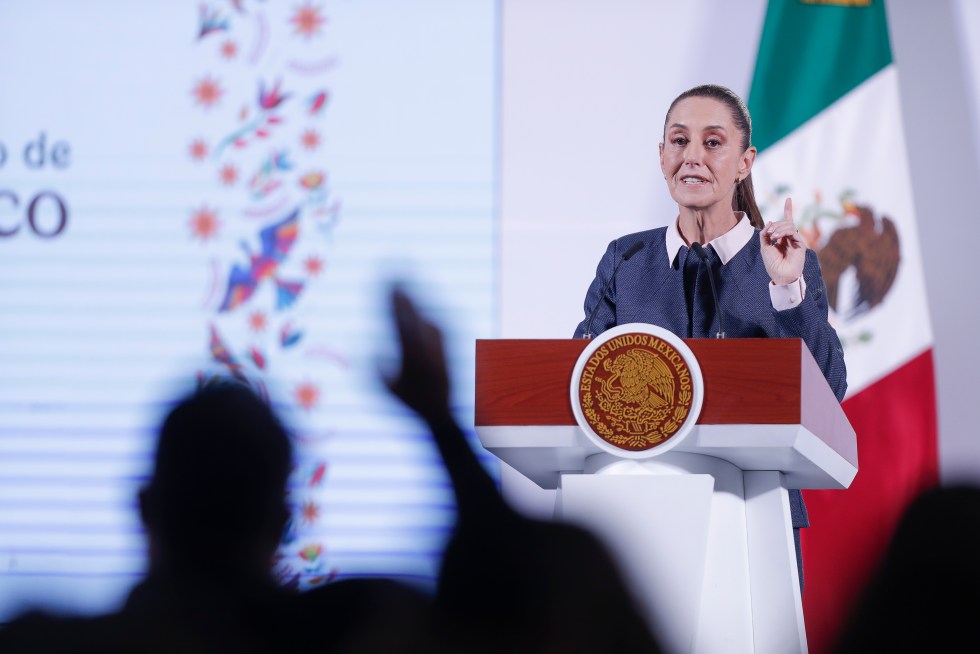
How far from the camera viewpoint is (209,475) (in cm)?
134

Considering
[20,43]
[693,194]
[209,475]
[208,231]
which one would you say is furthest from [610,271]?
[20,43]

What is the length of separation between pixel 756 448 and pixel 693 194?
1.02 meters

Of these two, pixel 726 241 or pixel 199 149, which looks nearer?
pixel 726 241

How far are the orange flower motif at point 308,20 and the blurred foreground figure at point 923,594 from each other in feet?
10.7

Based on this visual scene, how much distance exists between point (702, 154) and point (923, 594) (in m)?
1.68

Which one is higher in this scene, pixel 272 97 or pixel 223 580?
pixel 272 97

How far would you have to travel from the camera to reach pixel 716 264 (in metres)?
2.28

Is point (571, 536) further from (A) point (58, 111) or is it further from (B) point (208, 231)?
(A) point (58, 111)

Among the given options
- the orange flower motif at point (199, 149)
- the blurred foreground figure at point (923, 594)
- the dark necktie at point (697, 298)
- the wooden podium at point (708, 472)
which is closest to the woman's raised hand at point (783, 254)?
the dark necktie at point (697, 298)

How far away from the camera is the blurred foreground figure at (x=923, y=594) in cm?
82

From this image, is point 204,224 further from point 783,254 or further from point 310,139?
point 783,254

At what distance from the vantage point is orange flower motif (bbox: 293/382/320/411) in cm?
360

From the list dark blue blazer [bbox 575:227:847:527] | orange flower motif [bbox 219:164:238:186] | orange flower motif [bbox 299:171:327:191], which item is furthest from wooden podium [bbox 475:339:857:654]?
orange flower motif [bbox 219:164:238:186]

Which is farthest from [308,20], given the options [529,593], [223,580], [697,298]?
[529,593]
